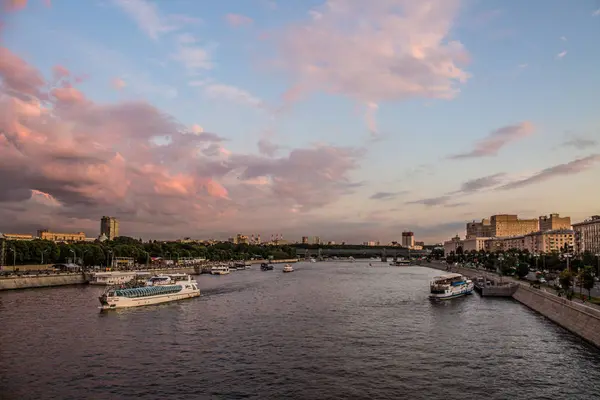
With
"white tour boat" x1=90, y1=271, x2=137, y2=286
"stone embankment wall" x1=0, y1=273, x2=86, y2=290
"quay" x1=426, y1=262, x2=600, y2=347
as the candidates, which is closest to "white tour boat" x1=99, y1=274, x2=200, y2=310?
"white tour boat" x1=90, y1=271, x2=137, y2=286

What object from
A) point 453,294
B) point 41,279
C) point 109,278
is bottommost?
point 453,294

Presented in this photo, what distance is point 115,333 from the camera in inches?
2028

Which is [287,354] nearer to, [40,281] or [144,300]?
[144,300]

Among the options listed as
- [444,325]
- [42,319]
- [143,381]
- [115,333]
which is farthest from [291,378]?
[42,319]

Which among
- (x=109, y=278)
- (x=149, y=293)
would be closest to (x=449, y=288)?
(x=149, y=293)

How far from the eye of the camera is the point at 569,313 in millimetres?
52812

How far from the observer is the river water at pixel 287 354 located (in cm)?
3259

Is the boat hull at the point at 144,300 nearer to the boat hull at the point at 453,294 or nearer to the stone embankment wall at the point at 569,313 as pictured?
the boat hull at the point at 453,294

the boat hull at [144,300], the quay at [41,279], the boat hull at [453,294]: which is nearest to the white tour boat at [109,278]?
the quay at [41,279]

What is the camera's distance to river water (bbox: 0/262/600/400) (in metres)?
32.6

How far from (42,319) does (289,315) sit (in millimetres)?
31113

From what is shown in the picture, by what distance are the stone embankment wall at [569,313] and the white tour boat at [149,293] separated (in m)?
57.7

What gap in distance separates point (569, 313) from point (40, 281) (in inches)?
3872

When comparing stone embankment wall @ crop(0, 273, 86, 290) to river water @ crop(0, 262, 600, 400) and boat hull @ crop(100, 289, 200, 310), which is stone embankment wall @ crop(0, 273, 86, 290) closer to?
river water @ crop(0, 262, 600, 400)
